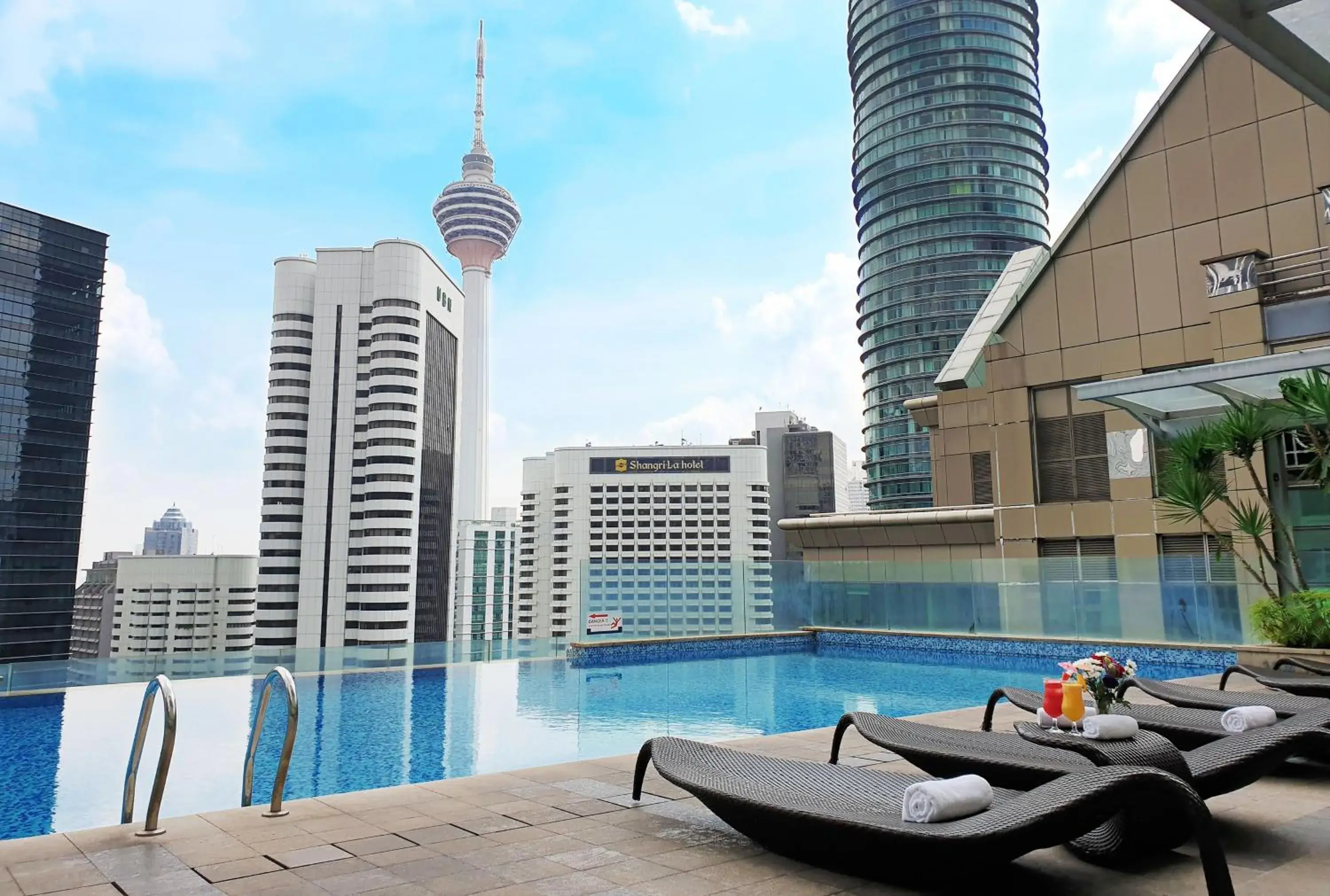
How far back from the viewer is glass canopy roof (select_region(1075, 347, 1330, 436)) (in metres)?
9.34

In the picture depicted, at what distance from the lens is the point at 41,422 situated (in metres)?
84.3

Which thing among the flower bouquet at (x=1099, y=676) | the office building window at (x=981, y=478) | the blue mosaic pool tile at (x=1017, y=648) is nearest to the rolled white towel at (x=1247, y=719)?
the flower bouquet at (x=1099, y=676)

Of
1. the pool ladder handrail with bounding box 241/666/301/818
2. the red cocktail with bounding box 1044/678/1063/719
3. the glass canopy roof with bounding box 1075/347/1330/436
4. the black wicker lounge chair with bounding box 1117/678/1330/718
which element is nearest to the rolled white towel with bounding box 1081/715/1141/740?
the red cocktail with bounding box 1044/678/1063/719

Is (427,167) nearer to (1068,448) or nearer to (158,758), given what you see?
(1068,448)

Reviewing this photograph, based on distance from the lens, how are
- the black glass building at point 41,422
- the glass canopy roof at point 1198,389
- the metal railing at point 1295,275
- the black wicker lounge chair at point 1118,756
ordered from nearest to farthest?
the black wicker lounge chair at point 1118,756, the glass canopy roof at point 1198,389, the metal railing at point 1295,275, the black glass building at point 41,422

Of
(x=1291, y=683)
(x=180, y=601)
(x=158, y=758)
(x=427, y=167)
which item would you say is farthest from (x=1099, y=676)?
(x=427, y=167)

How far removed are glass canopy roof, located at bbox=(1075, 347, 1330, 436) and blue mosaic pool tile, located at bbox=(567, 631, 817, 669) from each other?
885 cm

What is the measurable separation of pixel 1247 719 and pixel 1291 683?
269cm

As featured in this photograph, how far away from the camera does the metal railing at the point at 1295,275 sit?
48.1 ft

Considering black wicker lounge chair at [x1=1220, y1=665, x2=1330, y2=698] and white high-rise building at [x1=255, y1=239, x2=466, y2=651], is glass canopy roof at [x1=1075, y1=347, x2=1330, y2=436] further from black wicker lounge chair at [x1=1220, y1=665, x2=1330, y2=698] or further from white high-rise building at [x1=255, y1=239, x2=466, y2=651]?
white high-rise building at [x1=255, y1=239, x2=466, y2=651]

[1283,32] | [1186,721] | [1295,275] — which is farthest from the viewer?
[1295,275]

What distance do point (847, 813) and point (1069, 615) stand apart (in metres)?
14.5

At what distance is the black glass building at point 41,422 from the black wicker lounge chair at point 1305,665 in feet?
326

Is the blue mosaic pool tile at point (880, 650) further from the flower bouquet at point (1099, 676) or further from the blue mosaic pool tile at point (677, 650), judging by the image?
the flower bouquet at point (1099, 676)
